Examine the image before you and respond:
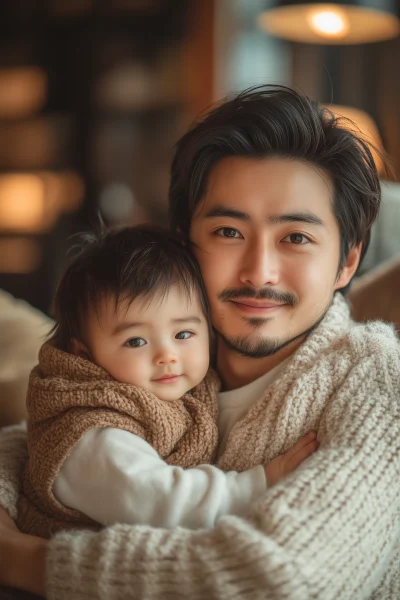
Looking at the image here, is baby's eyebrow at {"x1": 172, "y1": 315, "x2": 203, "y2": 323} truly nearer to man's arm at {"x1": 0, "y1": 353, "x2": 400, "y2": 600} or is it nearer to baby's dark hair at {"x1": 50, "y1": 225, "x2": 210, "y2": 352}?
baby's dark hair at {"x1": 50, "y1": 225, "x2": 210, "y2": 352}

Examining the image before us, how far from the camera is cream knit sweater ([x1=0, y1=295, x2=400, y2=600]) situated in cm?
95

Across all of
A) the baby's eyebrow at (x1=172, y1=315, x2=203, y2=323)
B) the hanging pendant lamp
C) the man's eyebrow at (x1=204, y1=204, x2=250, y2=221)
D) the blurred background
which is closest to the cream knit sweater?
the baby's eyebrow at (x1=172, y1=315, x2=203, y2=323)

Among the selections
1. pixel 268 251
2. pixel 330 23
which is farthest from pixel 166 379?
pixel 330 23

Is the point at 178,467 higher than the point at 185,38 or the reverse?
the reverse

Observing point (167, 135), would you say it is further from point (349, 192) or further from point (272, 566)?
point (272, 566)

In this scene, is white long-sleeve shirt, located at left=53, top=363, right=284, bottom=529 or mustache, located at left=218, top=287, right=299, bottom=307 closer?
white long-sleeve shirt, located at left=53, top=363, right=284, bottom=529

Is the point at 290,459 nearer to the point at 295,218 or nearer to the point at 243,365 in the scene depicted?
the point at 243,365

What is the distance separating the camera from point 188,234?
147cm

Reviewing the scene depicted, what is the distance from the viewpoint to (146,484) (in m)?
1.07

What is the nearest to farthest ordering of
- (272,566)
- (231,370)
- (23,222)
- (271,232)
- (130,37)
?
(272,566) → (271,232) → (231,370) → (130,37) → (23,222)

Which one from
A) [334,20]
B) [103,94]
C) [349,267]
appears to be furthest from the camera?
[103,94]

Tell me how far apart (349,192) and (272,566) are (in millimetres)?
722

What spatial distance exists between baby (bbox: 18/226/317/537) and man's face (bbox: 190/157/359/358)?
55 millimetres

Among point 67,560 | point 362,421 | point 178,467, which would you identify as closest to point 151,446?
point 178,467
